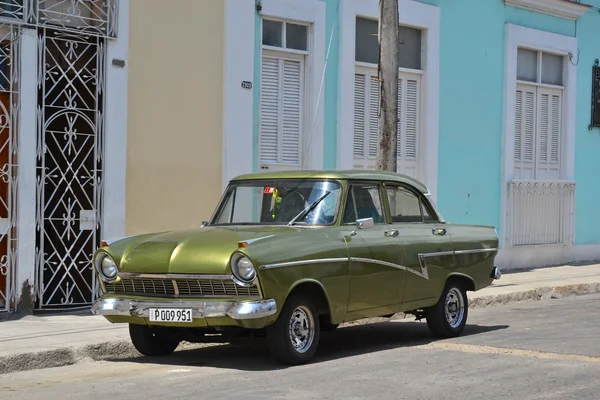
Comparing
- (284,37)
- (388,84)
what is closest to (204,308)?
(388,84)

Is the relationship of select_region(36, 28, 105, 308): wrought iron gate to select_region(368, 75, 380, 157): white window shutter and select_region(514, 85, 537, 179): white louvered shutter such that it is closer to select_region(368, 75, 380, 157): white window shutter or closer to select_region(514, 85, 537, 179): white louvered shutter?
select_region(368, 75, 380, 157): white window shutter

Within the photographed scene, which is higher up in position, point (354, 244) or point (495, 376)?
point (354, 244)

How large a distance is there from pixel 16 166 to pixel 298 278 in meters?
4.46

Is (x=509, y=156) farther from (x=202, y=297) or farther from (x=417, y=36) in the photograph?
(x=202, y=297)

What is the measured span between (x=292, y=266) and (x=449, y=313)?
8.95 ft

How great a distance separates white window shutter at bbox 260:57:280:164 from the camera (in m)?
14.4

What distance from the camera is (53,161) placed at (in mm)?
11953

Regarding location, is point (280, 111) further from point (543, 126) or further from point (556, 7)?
point (556, 7)

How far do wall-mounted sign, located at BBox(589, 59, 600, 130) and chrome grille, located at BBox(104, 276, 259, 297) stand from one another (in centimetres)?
1347

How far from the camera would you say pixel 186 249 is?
8.62 metres

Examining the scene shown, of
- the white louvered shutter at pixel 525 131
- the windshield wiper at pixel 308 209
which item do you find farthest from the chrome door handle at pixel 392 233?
the white louvered shutter at pixel 525 131

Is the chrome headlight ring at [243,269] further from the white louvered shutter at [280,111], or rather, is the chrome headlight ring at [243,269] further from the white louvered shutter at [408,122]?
the white louvered shutter at [408,122]

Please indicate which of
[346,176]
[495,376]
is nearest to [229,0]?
[346,176]

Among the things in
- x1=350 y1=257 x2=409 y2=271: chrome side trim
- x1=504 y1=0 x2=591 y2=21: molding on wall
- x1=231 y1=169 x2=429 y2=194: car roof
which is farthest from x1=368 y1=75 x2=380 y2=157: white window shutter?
x1=350 y1=257 x2=409 y2=271: chrome side trim
